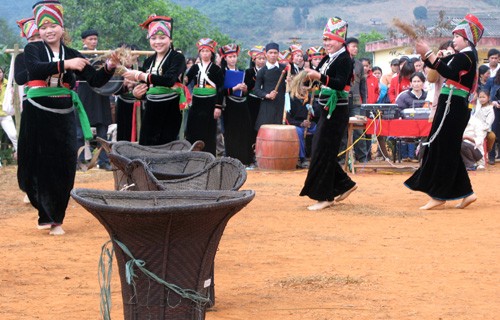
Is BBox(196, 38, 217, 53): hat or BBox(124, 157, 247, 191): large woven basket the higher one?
BBox(196, 38, 217, 53): hat

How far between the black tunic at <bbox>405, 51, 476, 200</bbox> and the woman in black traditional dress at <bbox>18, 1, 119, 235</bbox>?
12.4ft

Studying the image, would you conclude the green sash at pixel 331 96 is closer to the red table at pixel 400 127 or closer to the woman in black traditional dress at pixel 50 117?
the woman in black traditional dress at pixel 50 117

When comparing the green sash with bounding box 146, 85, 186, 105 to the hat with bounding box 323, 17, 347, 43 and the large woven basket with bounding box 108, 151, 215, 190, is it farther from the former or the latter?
the large woven basket with bounding box 108, 151, 215, 190

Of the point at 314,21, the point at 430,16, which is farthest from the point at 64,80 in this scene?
the point at 314,21

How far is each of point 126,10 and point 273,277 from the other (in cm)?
4008

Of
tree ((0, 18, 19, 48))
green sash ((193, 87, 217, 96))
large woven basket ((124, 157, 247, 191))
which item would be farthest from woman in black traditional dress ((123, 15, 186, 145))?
tree ((0, 18, 19, 48))

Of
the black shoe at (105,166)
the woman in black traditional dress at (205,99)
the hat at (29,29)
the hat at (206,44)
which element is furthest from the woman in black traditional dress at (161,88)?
the black shoe at (105,166)

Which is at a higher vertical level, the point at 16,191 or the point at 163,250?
the point at 163,250

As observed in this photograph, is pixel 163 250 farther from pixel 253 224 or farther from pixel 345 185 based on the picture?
pixel 345 185

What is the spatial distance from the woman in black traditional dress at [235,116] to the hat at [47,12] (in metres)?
7.65

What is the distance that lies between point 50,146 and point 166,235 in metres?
4.79

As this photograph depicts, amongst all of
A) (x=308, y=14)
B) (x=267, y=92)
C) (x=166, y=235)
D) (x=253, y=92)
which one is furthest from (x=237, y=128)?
(x=308, y=14)

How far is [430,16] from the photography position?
10112 centimetres

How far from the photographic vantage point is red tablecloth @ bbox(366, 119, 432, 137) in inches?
618
